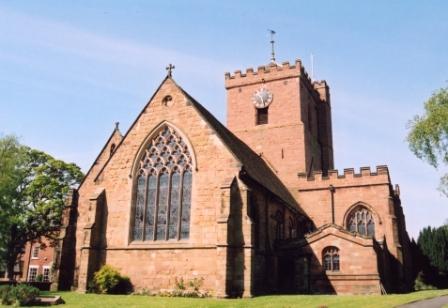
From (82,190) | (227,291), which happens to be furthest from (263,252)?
(82,190)

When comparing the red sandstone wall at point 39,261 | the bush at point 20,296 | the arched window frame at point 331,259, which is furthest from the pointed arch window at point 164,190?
the red sandstone wall at point 39,261

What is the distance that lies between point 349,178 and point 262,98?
36.5 feet

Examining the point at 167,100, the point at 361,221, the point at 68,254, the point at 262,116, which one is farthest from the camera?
the point at 262,116

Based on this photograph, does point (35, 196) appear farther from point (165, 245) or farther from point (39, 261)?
point (165, 245)

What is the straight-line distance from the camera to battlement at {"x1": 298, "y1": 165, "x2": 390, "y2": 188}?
1358 inches

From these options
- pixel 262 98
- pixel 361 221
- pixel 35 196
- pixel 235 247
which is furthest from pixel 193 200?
pixel 35 196

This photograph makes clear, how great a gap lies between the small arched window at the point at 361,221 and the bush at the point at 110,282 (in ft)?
60.8

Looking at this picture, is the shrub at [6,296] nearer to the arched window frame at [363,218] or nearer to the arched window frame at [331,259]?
the arched window frame at [331,259]

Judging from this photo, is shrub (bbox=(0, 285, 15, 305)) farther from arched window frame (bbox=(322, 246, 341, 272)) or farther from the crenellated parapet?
the crenellated parapet

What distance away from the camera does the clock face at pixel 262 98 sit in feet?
134

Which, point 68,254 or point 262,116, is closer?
point 68,254

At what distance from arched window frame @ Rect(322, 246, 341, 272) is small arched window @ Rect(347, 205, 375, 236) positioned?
339 inches

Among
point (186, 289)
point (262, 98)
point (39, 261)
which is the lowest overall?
point (186, 289)

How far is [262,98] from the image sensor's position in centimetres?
4109
